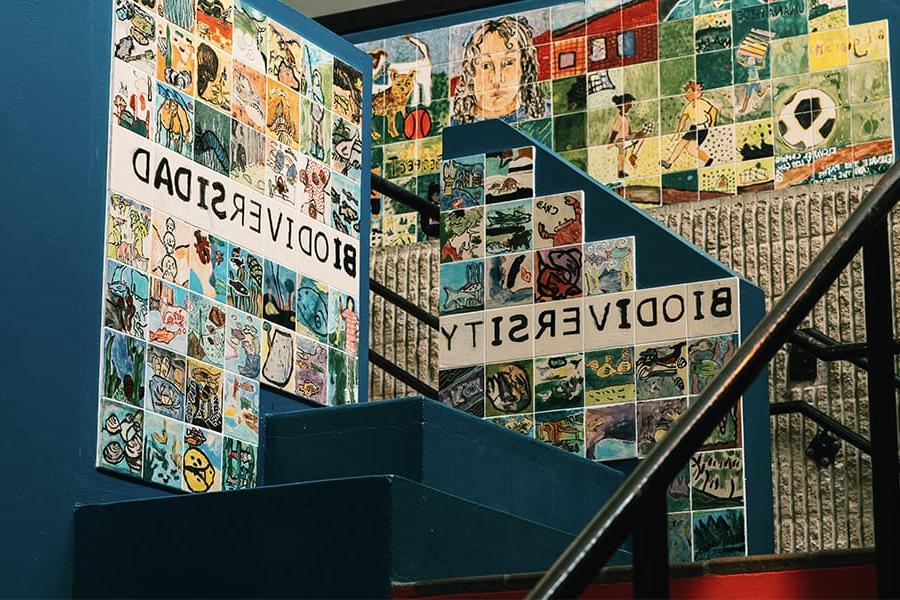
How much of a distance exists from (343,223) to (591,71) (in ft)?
7.26

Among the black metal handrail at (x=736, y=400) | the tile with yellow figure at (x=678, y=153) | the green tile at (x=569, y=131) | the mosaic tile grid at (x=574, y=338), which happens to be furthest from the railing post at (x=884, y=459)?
the green tile at (x=569, y=131)

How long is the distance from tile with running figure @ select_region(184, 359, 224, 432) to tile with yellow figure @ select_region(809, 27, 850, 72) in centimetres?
316

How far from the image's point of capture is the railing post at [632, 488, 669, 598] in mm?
2438

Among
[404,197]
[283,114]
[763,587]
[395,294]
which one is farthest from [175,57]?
[763,587]

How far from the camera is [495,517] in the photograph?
437 centimetres

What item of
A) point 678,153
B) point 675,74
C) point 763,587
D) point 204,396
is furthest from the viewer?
point 675,74

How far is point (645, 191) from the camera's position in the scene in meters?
7.25

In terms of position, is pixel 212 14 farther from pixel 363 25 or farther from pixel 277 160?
pixel 363 25

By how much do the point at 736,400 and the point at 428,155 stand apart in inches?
205

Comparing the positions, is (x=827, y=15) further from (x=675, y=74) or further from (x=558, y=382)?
(x=558, y=382)

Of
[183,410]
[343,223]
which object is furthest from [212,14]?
[183,410]

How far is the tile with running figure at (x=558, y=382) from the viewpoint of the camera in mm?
5523

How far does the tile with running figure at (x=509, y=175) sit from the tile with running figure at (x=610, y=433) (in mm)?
741

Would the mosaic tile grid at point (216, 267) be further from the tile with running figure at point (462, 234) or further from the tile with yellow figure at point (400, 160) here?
the tile with yellow figure at point (400, 160)
